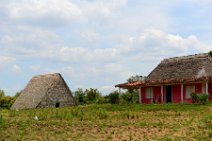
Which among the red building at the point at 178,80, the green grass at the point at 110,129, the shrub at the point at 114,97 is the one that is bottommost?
the green grass at the point at 110,129

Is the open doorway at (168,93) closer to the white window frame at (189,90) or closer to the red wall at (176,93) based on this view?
the red wall at (176,93)

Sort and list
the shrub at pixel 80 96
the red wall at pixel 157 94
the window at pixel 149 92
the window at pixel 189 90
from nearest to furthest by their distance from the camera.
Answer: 1. the window at pixel 189 90
2. the red wall at pixel 157 94
3. the window at pixel 149 92
4. the shrub at pixel 80 96

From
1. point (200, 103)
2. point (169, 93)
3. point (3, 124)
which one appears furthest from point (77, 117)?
point (169, 93)

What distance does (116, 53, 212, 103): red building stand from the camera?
30.8m

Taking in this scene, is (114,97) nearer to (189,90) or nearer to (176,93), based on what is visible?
(176,93)

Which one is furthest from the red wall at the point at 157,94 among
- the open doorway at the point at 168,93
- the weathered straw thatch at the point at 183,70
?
the weathered straw thatch at the point at 183,70

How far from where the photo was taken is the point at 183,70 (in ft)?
107

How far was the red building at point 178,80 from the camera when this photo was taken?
101ft

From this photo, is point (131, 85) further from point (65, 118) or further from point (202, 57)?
point (65, 118)

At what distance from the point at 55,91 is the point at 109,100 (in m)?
5.09

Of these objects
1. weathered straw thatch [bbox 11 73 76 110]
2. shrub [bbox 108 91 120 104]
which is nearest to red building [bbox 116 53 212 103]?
shrub [bbox 108 91 120 104]

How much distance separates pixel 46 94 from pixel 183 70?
39.5ft

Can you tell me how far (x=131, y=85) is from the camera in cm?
3541

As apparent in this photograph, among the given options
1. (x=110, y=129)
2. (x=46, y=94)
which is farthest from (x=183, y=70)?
(x=110, y=129)
